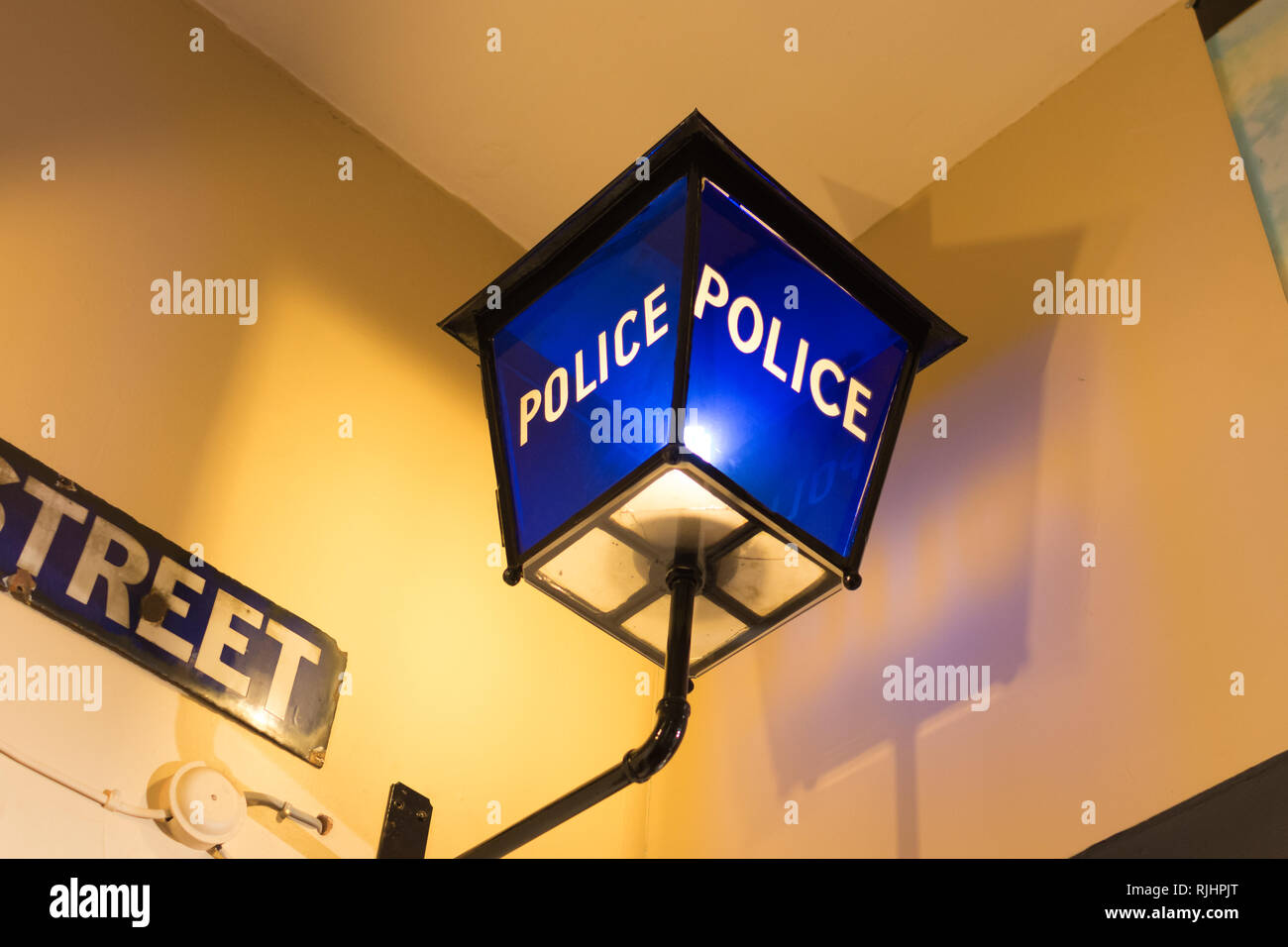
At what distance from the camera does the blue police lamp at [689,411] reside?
1582mm

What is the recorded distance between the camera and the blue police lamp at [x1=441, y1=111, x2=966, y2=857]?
1.58 m

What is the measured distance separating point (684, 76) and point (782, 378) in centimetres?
125

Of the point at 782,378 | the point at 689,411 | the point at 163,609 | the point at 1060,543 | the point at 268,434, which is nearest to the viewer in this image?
the point at 689,411

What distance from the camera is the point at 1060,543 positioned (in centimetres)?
205

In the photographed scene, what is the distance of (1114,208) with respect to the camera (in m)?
2.33

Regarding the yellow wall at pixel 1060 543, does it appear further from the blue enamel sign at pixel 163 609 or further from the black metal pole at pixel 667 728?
the blue enamel sign at pixel 163 609

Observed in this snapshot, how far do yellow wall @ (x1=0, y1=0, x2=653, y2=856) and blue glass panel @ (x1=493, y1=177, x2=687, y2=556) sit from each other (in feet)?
1.82

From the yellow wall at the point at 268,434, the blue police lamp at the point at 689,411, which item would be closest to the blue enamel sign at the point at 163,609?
the yellow wall at the point at 268,434

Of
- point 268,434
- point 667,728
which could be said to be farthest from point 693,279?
point 268,434

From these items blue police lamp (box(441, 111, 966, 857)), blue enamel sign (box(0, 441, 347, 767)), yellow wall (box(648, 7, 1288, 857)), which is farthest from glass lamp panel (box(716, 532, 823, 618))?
blue enamel sign (box(0, 441, 347, 767))

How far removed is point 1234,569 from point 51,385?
1674 mm

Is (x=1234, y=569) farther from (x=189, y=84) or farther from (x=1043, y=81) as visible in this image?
(x=189, y=84)

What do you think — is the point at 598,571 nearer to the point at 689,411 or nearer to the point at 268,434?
the point at 689,411

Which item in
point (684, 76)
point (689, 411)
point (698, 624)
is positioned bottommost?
point (698, 624)
